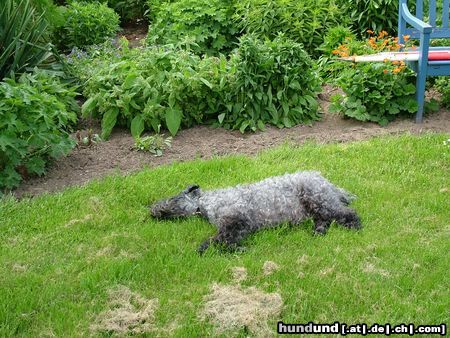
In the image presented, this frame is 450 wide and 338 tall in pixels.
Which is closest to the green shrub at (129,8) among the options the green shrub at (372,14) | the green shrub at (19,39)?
the green shrub at (372,14)

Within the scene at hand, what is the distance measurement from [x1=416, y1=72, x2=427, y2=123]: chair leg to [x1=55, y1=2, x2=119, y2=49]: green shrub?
15.9 ft

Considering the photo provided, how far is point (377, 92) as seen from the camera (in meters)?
6.87

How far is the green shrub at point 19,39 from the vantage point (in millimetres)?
6844

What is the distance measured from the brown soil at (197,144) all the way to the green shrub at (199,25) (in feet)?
7.67

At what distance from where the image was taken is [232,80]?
22.6ft

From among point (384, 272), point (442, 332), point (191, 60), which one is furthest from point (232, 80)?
point (442, 332)

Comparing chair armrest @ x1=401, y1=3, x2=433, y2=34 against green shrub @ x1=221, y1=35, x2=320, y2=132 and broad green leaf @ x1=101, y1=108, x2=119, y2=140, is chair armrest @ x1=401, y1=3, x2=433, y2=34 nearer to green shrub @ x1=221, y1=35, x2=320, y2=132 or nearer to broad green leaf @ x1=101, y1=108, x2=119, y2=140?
green shrub @ x1=221, y1=35, x2=320, y2=132

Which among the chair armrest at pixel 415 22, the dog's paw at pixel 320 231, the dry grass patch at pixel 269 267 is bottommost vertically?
the dry grass patch at pixel 269 267

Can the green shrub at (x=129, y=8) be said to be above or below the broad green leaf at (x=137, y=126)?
above

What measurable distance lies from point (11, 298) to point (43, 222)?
109cm

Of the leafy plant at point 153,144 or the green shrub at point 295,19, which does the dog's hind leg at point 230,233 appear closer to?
the leafy plant at point 153,144

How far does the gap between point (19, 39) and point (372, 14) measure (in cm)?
472

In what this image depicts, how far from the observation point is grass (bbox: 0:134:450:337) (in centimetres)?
384

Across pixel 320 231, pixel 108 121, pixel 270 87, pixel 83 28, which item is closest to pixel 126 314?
→ pixel 320 231
